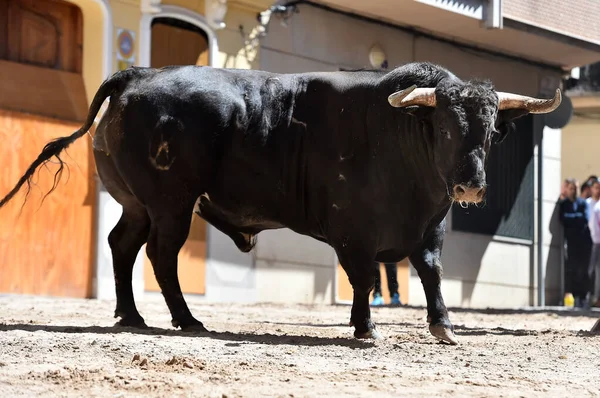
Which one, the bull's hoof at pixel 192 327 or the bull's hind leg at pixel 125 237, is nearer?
the bull's hoof at pixel 192 327

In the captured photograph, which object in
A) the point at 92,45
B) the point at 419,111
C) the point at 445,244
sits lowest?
the point at 445,244

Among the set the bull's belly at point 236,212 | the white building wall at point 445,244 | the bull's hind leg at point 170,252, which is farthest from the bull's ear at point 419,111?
the white building wall at point 445,244

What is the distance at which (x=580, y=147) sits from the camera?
2795 cm

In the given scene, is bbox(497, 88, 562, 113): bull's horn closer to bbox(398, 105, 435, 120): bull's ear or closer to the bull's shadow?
bbox(398, 105, 435, 120): bull's ear

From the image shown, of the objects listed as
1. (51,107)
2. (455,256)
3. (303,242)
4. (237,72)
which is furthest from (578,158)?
(237,72)

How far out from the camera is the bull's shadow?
8.13 m

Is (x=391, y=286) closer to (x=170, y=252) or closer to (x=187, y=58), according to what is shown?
(x=187, y=58)

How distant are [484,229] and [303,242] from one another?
4369 millimetres

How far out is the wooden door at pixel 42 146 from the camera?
14422 mm

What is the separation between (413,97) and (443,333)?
1.67 meters

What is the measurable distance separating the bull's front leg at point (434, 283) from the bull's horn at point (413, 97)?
1.02m

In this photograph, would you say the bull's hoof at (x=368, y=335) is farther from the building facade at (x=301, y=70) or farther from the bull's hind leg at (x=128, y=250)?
the building facade at (x=301, y=70)

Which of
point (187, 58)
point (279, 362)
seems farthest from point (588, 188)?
point (279, 362)

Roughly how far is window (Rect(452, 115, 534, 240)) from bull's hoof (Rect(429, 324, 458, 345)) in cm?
1177
